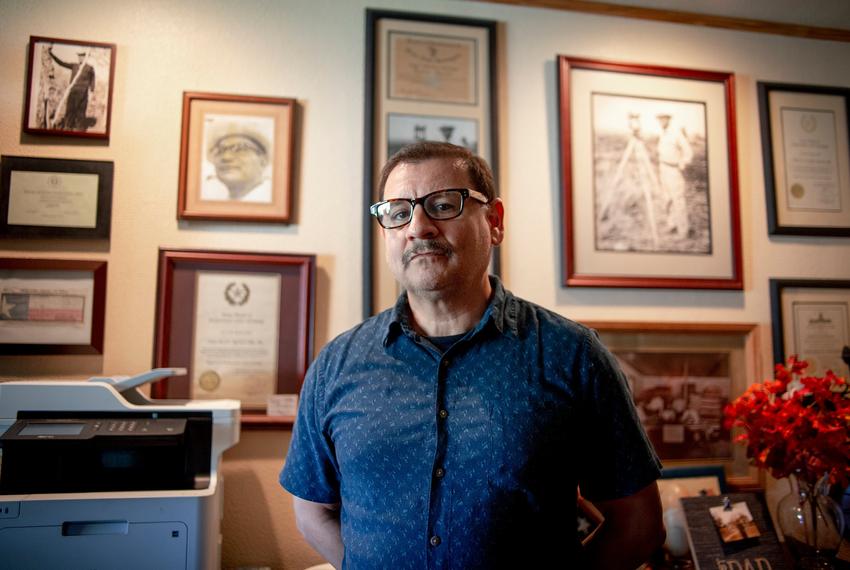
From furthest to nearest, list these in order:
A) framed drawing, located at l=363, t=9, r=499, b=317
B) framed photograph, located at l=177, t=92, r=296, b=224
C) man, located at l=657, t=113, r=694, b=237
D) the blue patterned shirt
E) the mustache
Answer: man, located at l=657, t=113, r=694, b=237
framed drawing, located at l=363, t=9, r=499, b=317
framed photograph, located at l=177, t=92, r=296, b=224
the mustache
the blue patterned shirt

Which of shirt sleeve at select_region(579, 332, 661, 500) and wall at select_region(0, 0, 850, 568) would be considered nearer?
shirt sleeve at select_region(579, 332, 661, 500)

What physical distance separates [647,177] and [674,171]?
119 mm

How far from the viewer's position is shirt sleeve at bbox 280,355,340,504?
131 centimetres

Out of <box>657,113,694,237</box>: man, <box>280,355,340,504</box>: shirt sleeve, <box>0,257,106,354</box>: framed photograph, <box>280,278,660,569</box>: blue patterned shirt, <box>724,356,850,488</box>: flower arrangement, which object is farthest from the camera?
<box>657,113,694,237</box>: man

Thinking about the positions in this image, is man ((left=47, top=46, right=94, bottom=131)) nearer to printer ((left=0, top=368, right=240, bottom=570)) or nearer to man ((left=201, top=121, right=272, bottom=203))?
man ((left=201, top=121, right=272, bottom=203))

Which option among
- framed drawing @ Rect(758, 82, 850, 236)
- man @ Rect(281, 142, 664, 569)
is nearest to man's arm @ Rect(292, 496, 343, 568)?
man @ Rect(281, 142, 664, 569)

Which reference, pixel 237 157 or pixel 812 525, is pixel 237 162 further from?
pixel 812 525

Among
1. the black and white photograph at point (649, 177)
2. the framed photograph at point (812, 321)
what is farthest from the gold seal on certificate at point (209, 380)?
the framed photograph at point (812, 321)

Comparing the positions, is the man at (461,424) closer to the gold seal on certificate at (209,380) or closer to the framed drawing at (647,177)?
the gold seal on certificate at (209,380)

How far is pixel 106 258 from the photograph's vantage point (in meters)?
1.84

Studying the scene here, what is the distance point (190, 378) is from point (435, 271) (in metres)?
1.07

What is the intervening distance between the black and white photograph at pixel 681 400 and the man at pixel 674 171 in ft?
1.63

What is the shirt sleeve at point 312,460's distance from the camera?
131 cm

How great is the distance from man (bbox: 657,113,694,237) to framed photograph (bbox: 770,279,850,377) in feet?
1.45
